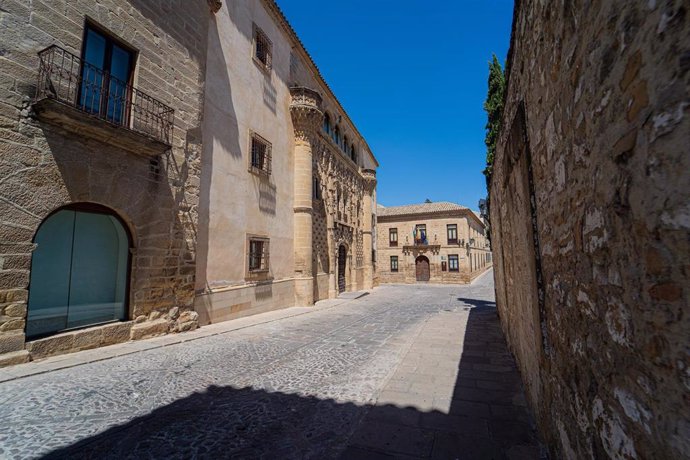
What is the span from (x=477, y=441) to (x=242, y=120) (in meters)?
9.71

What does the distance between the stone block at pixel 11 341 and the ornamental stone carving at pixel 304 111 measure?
10396mm

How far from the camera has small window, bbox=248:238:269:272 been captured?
9930mm

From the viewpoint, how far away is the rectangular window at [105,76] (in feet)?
18.4

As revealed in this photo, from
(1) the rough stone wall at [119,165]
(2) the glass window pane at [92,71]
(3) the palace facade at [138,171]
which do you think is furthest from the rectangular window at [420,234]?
(2) the glass window pane at [92,71]

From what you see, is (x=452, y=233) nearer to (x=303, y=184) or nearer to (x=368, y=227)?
(x=368, y=227)

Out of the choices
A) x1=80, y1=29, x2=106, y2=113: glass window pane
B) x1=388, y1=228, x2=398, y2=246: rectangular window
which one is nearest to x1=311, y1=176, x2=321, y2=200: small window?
x1=80, y1=29, x2=106, y2=113: glass window pane

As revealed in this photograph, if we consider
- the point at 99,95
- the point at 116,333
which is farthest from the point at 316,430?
the point at 99,95

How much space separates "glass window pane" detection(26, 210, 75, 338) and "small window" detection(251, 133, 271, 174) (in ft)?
17.8

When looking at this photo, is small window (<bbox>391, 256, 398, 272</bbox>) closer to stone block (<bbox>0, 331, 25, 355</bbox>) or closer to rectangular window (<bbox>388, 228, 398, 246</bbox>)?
rectangular window (<bbox>388, 228, 398, 246</bbox>)

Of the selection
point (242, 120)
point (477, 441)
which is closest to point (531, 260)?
point (477, 441)

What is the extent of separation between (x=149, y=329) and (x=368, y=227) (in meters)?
16.3

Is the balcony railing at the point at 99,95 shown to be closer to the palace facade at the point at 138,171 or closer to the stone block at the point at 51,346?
the palace facade at the point at 138,171

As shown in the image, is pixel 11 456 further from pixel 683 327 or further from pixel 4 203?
pixel 683 327

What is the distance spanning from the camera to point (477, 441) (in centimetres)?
280
